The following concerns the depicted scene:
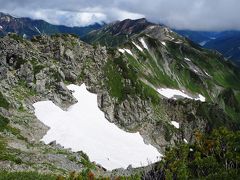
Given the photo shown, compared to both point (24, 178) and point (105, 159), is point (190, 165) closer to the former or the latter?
point (24, 178)

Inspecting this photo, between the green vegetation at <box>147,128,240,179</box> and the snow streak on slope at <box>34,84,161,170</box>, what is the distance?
2074cm

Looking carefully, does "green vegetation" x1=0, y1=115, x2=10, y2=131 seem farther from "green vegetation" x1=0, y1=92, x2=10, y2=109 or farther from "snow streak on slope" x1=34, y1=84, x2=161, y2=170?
"snow streak on slope" x1=34, y1=84, x2=161, y2=170

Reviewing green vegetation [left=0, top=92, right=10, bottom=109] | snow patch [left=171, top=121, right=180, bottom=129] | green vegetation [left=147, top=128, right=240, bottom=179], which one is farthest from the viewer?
snow patch [left=171, top=121, right=180, bottom=129]

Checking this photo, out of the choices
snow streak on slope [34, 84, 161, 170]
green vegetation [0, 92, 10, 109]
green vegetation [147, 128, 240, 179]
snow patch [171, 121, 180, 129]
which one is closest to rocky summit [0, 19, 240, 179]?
snow patch [171, 121, 180, 129]

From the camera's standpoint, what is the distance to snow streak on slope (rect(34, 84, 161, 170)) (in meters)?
82.8

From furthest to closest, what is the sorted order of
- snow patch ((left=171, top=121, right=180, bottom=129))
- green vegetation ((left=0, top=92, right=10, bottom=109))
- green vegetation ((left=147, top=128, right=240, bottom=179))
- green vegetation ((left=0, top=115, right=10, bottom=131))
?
snow patch ((left=171, top=121, right=180, bottom=129)) → green vegetation ((left=0, top=92, right=10, bottom=109)) → green vegetation ((left=0, top=115, right=10, bottom=131)) → green vegetation ((left=147, top=128, right=240, bottom=179))

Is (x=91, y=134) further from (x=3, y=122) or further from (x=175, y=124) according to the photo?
(x=175, y=124)

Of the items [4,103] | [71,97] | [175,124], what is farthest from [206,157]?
[175,124]

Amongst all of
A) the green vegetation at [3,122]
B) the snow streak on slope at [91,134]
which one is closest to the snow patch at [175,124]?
the snow streak on slope at [91,134]

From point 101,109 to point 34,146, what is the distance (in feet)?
198

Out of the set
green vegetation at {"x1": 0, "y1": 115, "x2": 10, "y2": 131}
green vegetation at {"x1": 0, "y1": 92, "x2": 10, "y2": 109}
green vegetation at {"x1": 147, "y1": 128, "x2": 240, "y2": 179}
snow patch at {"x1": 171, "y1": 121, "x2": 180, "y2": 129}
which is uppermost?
snow patch at {"x1": 171, "y1": 121, "x2": 180, "y2": 129}

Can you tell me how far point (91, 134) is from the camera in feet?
313

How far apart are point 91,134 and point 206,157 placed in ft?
152

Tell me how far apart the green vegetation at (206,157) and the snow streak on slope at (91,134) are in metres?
20.7
